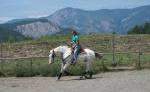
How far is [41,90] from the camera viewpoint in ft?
54.2

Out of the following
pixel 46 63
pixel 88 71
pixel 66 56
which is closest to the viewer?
pixel 66 56

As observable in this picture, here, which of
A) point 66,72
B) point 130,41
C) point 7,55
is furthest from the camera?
point 130,41

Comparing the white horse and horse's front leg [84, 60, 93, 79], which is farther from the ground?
the white horse

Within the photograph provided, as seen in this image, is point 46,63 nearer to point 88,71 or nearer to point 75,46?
point 88,71

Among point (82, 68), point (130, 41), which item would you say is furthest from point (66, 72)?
point (130, 41)

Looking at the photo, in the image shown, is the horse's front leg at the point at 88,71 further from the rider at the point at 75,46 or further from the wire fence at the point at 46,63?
the wire fence at the point at 46,63

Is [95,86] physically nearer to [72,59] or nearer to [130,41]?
[72,59]

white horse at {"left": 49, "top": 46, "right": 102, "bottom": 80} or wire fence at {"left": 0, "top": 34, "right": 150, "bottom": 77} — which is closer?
white horse at {"left": 49, "top": 46, "right": 102, "bottom": 80}

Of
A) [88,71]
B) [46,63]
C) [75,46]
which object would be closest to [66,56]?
[75,46]

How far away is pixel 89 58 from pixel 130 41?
2299 centimetres

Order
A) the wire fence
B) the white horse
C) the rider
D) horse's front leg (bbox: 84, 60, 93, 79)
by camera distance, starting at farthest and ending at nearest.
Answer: the wire fence → horse's front leg (bbox: 84, 60, 93, 79) → the white horse → the rider

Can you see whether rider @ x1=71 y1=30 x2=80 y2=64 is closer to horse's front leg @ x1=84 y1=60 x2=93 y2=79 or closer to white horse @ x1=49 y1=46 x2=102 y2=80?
white horse @ x1=49 y1=46 x2=102 y2=80

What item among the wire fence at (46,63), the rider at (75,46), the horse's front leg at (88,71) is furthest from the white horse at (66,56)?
the wire fence at (46,63)

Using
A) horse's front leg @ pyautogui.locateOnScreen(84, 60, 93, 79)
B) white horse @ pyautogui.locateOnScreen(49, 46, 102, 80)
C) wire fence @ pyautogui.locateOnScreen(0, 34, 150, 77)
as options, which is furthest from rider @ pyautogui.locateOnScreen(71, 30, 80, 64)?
wire fence @ pyautogui.locateOnScreen(0, 34, 150, 77)
